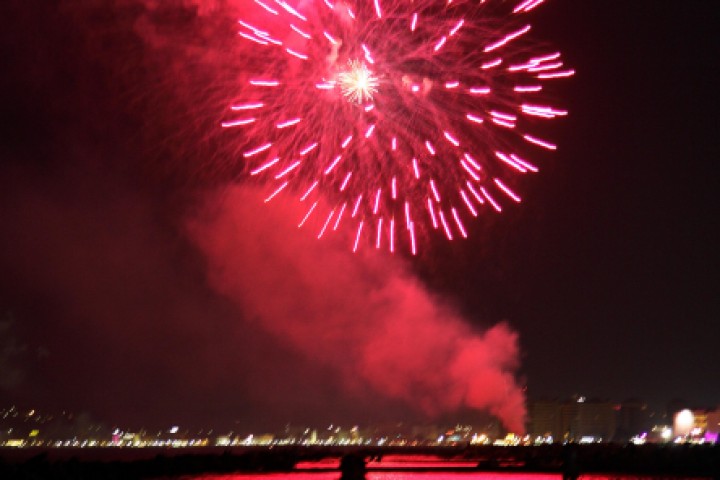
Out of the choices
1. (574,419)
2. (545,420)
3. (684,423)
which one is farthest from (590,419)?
(684,423)

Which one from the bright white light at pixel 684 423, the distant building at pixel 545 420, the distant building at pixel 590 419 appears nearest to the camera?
the bright white light at pixel 684 423

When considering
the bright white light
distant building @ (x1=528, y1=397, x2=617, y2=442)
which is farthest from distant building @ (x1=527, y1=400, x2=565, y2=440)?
the bright white light

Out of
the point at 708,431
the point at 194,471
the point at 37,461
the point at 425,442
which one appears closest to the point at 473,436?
the point at 708,431

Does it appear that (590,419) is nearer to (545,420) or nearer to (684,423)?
(545,420)

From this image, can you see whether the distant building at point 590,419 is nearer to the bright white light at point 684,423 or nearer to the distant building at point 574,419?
the distant building at point 574,419

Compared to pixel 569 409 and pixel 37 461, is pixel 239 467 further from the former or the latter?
pixel 569 409

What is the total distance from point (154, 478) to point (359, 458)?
2847 cm

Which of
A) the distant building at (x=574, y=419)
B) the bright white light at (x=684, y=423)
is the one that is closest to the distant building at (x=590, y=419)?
the distant building at (x=574, y=419)

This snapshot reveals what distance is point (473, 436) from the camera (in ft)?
373

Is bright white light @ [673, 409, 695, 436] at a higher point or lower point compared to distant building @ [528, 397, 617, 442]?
lower

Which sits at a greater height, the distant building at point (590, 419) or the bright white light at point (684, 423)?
the distant building at point (590, 419)

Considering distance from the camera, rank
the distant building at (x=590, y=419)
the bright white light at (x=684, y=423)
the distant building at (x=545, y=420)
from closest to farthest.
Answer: the bright white light at (x=684, y=423), the distant building at (x=545, y=420), the distant building at (x=590, y=419)

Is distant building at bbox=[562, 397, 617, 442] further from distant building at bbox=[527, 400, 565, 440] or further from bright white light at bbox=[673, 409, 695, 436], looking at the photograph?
bright white light at bbox=[673, 409, 695, 436]

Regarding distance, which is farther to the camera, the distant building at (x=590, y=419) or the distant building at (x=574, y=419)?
the distant building at (x=590, y=419)
